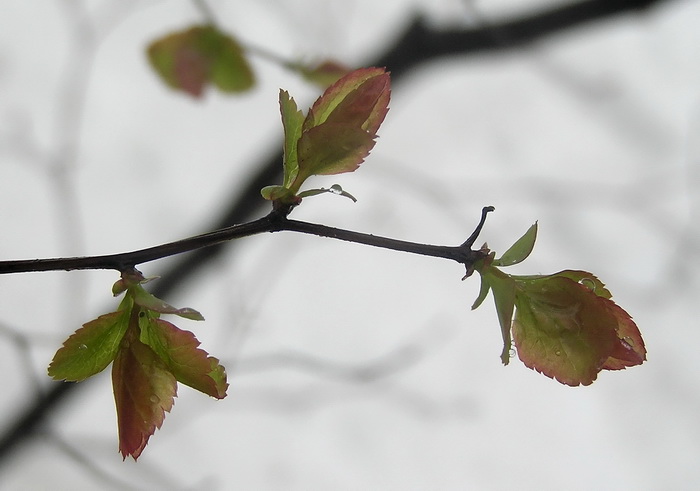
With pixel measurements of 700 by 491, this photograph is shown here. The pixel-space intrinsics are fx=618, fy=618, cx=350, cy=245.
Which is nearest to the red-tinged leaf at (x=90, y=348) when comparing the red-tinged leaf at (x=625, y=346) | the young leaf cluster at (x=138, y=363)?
the young leaf cluster at (x=138, y=363)

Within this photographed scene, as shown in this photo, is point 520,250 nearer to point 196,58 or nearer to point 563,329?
point 563,329

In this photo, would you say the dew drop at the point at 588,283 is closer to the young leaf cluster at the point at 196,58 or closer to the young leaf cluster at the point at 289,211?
the young leaf cluster at the point at 289,211

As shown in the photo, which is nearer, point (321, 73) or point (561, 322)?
point (561, 322)

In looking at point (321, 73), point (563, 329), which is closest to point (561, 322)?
point (563, 329)

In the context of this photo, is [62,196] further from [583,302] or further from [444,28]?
[583,302]

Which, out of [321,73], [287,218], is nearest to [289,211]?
[287,218]

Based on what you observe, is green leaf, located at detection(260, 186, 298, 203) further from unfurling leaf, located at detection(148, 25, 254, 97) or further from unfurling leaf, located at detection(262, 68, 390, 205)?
unfurling leaf, located at detection(148, 25, 254, 97)
